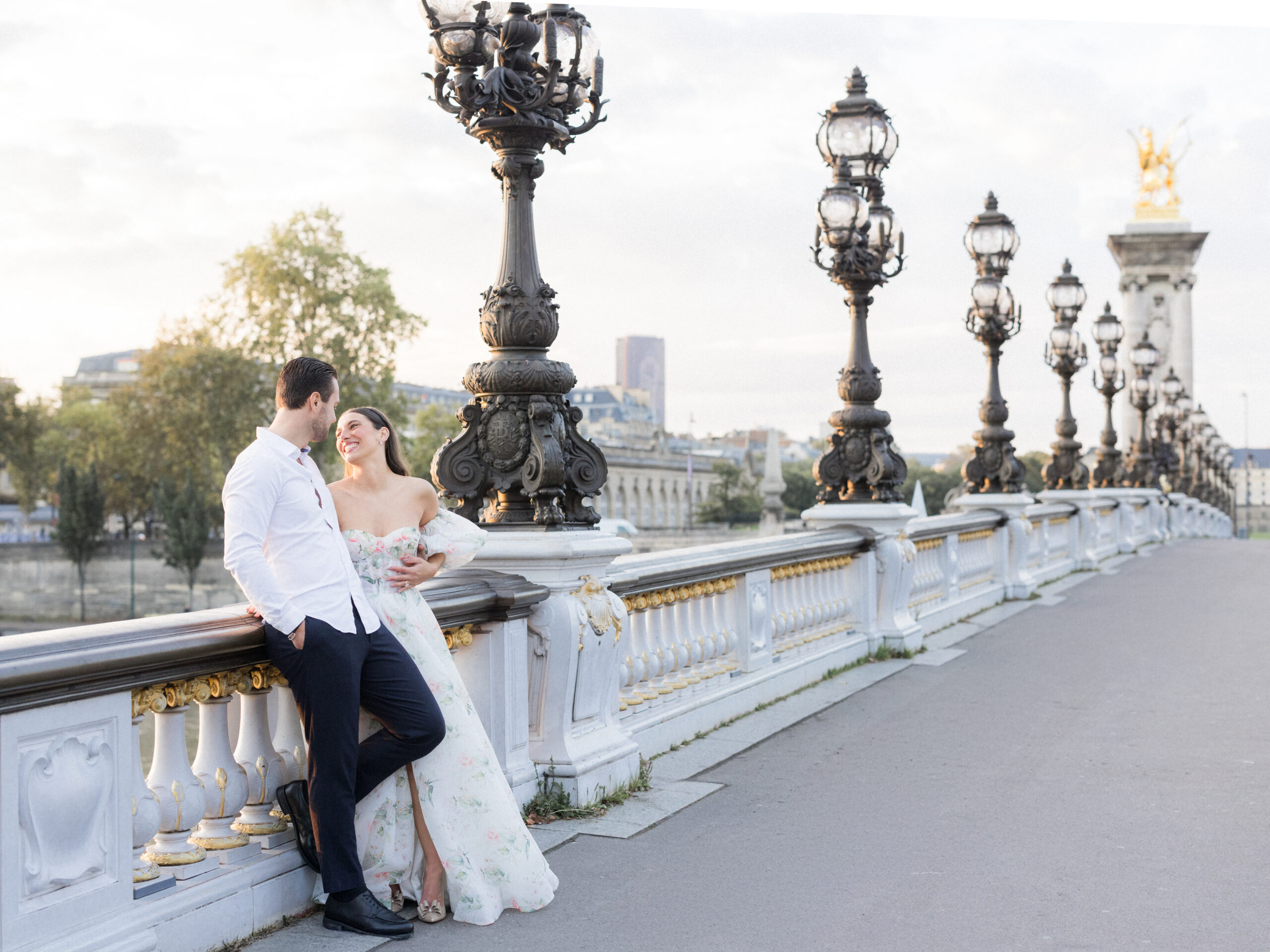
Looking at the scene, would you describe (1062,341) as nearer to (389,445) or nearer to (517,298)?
(517,298)

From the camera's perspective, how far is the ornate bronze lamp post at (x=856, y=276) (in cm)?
1207

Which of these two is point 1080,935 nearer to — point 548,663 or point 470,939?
point 470,939

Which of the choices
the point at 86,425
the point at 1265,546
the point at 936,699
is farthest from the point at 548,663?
the point at 86,425

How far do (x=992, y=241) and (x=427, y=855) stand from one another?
46.4 ft

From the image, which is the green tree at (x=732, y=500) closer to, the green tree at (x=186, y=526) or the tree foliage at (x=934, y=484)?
the tree foliage at (x=934, y=484)

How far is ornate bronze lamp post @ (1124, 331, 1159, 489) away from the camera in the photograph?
35969mm

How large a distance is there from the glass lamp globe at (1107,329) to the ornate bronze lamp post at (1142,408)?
20.0ft

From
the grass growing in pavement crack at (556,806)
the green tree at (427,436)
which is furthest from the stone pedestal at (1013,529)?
the green tree at (427,436)

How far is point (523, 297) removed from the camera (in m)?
6.48

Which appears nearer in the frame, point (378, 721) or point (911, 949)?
point (911, 949)

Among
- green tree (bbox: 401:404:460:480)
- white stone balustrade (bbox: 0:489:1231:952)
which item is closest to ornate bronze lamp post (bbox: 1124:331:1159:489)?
white stone balustrade (bbox: 0:489:1231:952)

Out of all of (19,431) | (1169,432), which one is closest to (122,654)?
(1169,432)

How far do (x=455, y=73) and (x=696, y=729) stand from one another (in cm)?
389

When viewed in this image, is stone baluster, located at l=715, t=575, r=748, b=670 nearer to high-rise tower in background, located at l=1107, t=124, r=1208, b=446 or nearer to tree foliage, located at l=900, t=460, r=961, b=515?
high-rise tower in background, located at l=1107, t=124, r=1208, b=446
